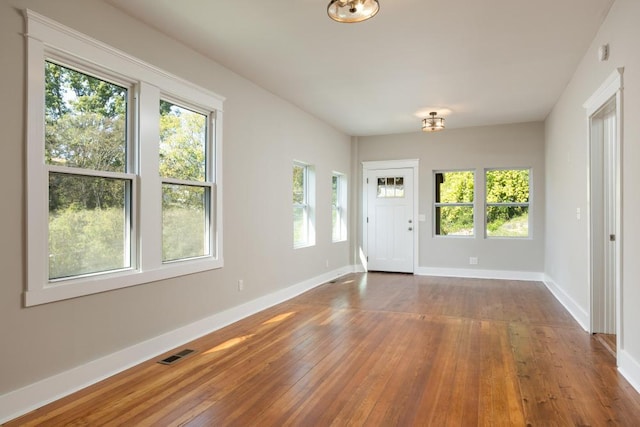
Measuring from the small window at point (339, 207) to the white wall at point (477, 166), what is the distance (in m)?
0.76

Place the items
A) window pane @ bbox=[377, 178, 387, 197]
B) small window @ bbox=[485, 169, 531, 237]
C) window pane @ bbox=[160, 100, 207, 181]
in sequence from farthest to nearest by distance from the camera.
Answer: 1. window pane @ bbox=[377, 178, 387, 197]
2. small window @ bbox=[485, 169, 531, 237]
3. window pane @ bbox=[160, 100, 207, 181]

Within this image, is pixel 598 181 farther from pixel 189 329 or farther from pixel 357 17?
pixel 189 329

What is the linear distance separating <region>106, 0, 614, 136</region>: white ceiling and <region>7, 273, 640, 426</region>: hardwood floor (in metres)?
2.67

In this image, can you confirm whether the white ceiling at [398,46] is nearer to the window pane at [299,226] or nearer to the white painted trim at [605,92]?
the white painted trim at [605,92]

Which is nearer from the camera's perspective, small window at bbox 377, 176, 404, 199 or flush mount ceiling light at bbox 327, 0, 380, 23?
flush mount ceiling light at bbox 327, 0, 380, 23

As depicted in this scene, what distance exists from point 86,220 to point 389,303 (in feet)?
11.9

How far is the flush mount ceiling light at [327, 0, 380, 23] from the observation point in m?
2.61

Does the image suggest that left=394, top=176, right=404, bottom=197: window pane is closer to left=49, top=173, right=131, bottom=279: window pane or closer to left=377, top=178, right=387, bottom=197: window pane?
left=377, top=178, right=387, bottom=197: window pane

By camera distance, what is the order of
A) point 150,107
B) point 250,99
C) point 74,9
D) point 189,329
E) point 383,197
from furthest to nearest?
point 383,197 → point 250,99 → point 189,329 → point 150,107 → point 74,9

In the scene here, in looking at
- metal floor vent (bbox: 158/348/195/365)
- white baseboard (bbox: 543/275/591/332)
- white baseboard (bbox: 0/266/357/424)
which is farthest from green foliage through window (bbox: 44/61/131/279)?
white baseboard (bbox: 543/275/591/332)

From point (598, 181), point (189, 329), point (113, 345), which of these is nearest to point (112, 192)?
point (113, 345)

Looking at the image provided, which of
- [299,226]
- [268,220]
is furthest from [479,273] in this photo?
[268,220]

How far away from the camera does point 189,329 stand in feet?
11.9

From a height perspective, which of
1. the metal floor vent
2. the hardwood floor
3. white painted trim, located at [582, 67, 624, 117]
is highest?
white painted trim, located at [582, 67, 624, 117]
